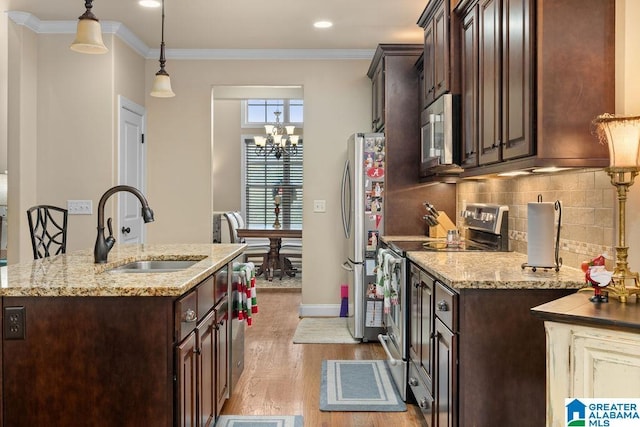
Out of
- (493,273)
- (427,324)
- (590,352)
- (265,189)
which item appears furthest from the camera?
(265,189)

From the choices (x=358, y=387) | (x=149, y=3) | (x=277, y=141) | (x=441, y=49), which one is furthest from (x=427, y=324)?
(x=277, y=141)

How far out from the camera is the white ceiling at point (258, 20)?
13.5 ft

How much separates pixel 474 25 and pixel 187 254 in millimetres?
1983

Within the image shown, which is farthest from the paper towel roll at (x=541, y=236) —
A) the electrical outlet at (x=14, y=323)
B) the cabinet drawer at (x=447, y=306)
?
the electrical outlet at (x=14, y=323)

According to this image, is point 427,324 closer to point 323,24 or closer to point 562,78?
point 562,78

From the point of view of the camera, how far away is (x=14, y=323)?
1.88 meters

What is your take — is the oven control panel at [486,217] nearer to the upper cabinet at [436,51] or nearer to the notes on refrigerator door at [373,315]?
the upper cabinet at [436,51]

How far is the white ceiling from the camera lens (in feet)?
13.5

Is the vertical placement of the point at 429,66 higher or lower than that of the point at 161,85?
higher

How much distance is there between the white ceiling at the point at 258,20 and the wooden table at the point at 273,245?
2.80 m

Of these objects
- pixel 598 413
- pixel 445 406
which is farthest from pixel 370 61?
pixel 598 413

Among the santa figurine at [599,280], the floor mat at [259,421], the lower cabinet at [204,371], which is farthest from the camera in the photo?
the floor mat at [259,421]

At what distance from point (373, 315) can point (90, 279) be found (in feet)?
9.35

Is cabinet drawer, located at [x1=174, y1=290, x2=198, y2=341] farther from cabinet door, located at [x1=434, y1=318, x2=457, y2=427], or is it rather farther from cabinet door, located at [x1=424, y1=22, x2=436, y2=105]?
cabinet door, located at [x1=424, y1=22, x2=436, y2=105]
